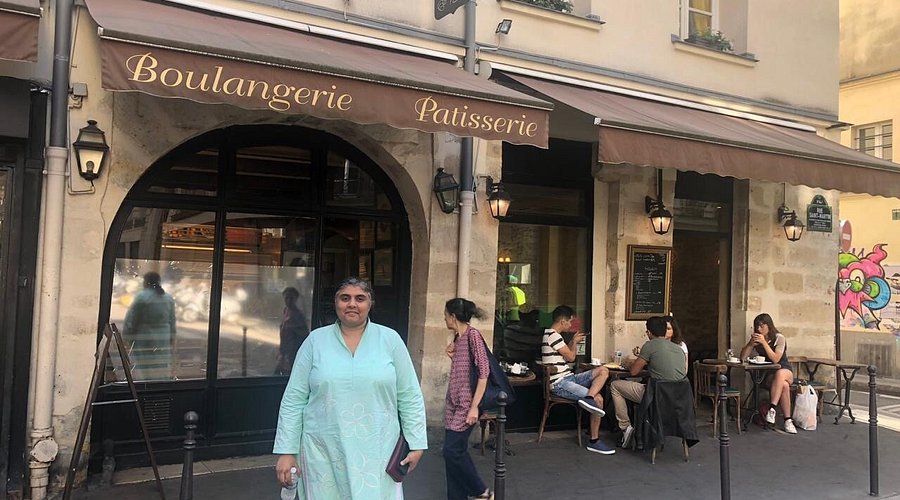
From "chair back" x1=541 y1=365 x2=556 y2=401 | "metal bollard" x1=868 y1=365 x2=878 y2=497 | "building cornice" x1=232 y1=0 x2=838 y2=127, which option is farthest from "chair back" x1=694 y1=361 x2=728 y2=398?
"building cornice" x1=232 y1=0 x2=838 y2=127

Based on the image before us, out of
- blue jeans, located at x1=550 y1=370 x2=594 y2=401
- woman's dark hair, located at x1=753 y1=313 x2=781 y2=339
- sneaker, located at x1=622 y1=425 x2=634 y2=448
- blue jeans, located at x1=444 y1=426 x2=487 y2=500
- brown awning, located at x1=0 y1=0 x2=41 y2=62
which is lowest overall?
sneaker, located at x1=622 y1=425 x2=634 y2=448

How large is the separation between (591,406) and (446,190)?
252cm

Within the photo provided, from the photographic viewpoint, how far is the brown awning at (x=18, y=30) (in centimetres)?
398

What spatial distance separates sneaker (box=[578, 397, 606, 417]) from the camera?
670 centimetres

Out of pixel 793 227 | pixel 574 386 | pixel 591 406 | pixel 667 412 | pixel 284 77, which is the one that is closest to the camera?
pixel 284 77

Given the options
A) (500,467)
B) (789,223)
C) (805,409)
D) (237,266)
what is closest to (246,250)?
(237,266)

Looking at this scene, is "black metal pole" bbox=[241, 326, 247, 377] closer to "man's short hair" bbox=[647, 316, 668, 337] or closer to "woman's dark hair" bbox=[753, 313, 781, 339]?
"man's short hair" bbox=[647, 316, 668, 337]

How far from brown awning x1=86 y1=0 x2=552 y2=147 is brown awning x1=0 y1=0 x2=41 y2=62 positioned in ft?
1.20

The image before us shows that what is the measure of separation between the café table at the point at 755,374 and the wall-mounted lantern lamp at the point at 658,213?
1.73 meters

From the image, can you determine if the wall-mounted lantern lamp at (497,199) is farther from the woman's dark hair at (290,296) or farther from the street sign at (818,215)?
the street sign at (818,215)

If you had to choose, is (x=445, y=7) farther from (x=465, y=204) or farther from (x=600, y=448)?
(x=600, y=448)

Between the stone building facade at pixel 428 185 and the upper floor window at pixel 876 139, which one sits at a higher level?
the upper floor window at pixel 876 139

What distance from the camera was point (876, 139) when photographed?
1530cm

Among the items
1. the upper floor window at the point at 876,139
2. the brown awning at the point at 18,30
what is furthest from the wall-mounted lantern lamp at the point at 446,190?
the upper floor window at the point at 876,139
